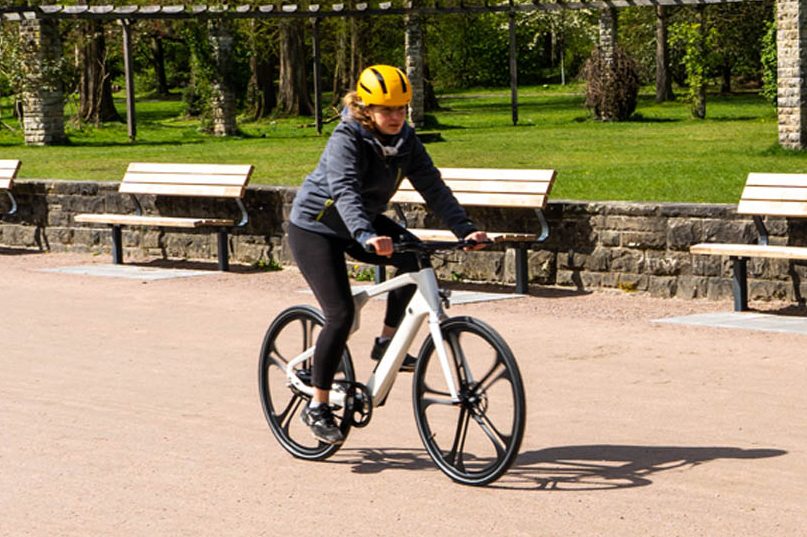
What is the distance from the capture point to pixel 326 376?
7094mm

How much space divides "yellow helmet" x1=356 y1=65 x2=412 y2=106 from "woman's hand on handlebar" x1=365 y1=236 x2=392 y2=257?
0.59 metres

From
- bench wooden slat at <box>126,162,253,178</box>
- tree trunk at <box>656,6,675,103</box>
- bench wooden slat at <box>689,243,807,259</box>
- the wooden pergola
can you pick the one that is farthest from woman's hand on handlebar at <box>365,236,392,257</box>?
tree trunk at <box>656,6,675,103</box>

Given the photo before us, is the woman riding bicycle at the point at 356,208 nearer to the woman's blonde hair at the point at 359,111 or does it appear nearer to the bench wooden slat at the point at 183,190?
the woman's blonde hair at the point at 359,111

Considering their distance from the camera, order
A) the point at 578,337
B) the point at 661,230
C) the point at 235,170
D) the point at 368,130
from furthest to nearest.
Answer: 1. the point at 235,170
2. the point at 661,230
3. the point at 578,337
4. the point at 368,130

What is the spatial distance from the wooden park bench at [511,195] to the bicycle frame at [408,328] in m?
5.53

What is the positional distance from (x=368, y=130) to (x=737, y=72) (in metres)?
52.6

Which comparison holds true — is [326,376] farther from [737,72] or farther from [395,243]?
[737,72]

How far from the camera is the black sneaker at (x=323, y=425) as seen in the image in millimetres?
7086

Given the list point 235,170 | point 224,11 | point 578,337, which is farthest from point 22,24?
point 578,337

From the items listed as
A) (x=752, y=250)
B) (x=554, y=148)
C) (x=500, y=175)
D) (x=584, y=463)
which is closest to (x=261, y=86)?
(x=554, y=148)

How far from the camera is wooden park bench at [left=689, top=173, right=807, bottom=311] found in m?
11.4

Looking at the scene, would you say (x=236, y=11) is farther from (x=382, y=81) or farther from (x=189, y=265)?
(x=382, y=81)

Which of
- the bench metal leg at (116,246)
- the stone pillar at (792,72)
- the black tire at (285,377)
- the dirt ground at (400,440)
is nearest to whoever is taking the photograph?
the dirt ground at (400,440)

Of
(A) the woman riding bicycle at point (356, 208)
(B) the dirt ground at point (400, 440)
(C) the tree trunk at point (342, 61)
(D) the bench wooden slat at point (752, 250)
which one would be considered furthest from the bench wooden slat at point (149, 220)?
(C) the tree trunk at point (342, 61)
